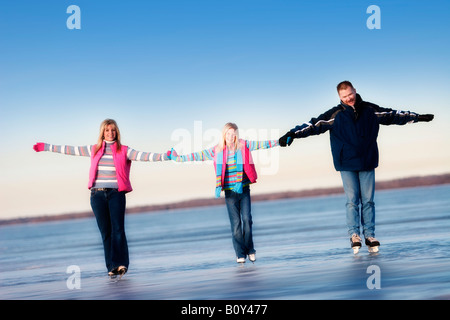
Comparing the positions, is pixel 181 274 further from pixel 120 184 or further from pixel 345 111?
pixel 345 111

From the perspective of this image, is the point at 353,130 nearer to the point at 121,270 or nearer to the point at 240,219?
the point at 240,219

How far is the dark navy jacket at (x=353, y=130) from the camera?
354 inches

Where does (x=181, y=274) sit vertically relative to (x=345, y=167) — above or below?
below

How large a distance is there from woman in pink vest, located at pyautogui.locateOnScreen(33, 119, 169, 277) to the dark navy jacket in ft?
7.71

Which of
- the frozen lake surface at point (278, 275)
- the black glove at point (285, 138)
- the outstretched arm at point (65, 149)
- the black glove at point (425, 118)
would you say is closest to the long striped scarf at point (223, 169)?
the black glove at point (285, 138)

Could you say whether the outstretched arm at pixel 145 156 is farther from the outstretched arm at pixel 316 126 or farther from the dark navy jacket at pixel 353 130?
the dark navy jacket at pixel 353 130

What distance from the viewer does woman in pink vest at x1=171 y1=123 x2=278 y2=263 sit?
30.9 feet

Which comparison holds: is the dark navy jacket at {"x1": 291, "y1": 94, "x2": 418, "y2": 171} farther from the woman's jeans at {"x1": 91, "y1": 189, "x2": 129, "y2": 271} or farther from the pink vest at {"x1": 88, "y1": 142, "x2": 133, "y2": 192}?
the woman's jeans at {"x1": 91, "y1": 189, "x2": 129, "y2": 271}

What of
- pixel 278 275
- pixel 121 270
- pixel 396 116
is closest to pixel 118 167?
pixel 121 270

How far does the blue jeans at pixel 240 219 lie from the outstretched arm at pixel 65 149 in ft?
6.56

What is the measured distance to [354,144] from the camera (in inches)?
354
